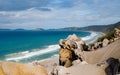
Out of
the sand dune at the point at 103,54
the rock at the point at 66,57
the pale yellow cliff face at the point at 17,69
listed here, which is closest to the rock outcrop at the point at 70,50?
the rock at the point at 66,57

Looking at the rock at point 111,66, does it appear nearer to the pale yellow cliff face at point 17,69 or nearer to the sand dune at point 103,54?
the sand dune at point 103,54

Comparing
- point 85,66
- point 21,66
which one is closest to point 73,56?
point 85,66

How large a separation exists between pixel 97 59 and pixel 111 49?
1.94m

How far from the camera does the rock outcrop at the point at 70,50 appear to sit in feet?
109

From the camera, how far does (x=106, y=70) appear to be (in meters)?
19.9

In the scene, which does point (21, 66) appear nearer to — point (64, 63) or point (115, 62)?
point (115, 62)

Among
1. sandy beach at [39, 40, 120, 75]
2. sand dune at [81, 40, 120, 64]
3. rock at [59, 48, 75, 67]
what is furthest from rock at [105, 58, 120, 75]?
rock at [59, 48, 75, 67]

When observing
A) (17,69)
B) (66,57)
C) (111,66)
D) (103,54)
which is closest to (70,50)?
(66,57)

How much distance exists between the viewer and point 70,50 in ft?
115

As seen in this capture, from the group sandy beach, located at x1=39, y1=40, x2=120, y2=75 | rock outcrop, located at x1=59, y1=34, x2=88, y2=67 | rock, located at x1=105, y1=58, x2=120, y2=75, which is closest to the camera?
rock, located at x1=105, y1=58, x2=120, y2=75

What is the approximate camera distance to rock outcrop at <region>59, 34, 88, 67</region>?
3331 cm

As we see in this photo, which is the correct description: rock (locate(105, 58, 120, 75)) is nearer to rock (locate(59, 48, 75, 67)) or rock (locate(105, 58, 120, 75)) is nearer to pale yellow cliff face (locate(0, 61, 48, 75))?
pale yellow cliff face (locate(0, 61, 48, 75))

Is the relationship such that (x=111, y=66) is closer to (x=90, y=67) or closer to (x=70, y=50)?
(x=90, y=67)

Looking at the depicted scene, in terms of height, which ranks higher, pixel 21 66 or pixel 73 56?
pixel 21 66
